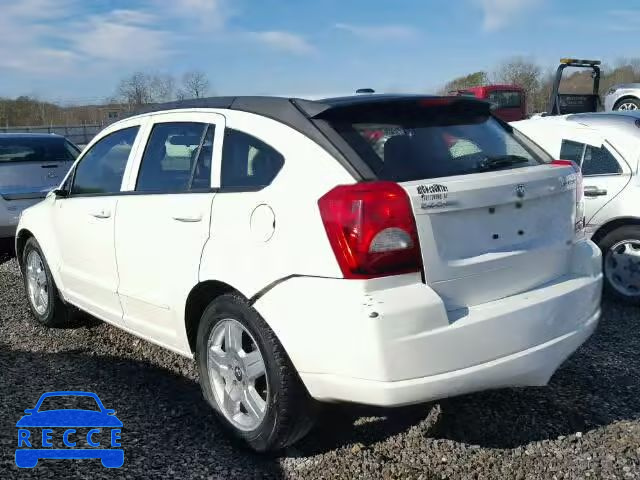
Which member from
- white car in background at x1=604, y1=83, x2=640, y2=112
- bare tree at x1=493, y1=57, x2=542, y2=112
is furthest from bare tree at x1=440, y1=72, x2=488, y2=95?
white car in background at x1=604, y1=83, x2=640, y2=112

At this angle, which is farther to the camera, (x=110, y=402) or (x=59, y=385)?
(x=59, y=385)

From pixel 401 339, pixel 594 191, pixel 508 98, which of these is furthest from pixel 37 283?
pixel 508 98

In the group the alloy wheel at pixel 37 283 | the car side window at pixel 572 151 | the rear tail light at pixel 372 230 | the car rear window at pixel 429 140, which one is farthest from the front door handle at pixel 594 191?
the alloy wheel at pixel 37 283

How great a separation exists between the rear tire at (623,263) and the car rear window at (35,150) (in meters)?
6.89

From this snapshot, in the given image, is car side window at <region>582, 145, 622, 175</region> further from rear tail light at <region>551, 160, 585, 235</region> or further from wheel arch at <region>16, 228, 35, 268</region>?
wheel arch at <region>16, 228, 35, 268</region>

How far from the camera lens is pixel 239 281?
3047mm

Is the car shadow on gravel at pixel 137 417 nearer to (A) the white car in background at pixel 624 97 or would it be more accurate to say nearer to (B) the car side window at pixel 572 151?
(B) the car side window at pixel 572 151

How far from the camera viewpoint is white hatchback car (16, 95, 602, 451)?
2.68m

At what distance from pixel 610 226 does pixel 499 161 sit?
9.64 ft

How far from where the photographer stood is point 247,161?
3.21 metres

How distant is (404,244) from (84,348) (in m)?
3.10

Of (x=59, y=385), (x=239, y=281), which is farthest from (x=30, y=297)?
(x=239, y=281)

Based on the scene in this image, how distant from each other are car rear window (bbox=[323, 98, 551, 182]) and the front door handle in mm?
2374

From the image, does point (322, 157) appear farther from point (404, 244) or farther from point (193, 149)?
point (193, 149)
